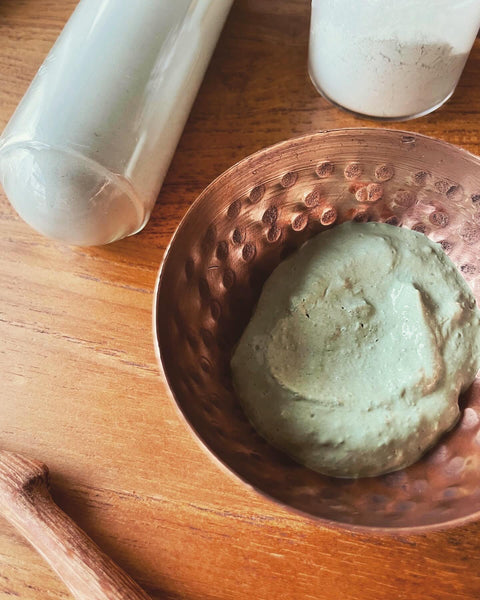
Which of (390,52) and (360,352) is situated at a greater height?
(390,52)

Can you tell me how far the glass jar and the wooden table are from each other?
3cm

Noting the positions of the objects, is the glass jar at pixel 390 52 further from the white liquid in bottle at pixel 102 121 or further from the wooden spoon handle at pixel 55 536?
the wooden spoon handle at pixel 55 536

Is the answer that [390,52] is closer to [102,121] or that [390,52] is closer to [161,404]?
[102,121]

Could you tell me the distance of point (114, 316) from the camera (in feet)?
2.09

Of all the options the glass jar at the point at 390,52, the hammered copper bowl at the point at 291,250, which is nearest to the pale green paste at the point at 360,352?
the hammered copper bowl at the point at 291,250

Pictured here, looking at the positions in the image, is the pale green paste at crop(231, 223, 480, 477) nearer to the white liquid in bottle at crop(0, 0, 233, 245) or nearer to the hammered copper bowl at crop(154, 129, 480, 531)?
the hammered copper bowl at crop(154, 129, 480, 531)

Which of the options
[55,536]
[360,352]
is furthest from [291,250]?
[55,536]

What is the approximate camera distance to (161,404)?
1.98 ft

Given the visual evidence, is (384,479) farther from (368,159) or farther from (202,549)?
(368,159)

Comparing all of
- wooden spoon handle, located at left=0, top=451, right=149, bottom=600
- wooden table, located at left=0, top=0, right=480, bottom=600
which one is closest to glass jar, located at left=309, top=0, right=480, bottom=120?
wooden table, located at left=0, top=0, right=480, bottom=600

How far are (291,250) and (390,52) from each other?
20 centimetres

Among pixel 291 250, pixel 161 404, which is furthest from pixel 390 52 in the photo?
pixel 161 404

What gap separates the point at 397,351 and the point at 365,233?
0.39 feet

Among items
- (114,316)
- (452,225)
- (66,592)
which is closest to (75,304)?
(114,316)
